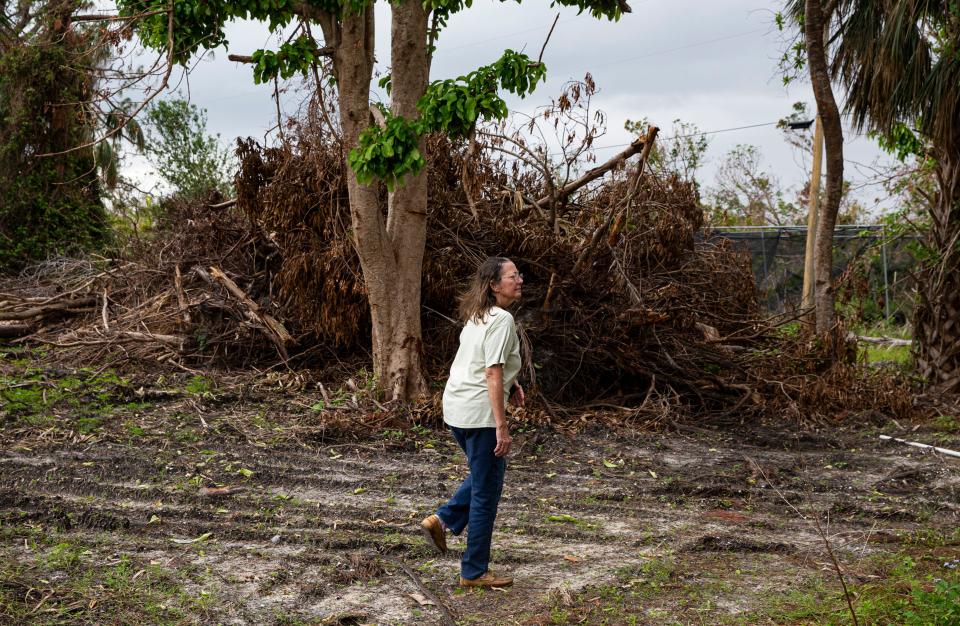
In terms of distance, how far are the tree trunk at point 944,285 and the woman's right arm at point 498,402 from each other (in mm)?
8175

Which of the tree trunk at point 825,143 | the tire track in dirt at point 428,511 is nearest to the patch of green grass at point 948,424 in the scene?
the tire track in dirt at point 428,511

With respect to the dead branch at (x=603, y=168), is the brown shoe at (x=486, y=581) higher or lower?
lower

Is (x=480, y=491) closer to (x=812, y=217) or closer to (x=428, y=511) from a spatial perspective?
(x=428, y=511)

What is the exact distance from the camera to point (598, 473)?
7.78 m

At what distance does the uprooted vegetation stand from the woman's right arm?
4593mm

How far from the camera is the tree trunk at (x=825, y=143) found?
10.8m

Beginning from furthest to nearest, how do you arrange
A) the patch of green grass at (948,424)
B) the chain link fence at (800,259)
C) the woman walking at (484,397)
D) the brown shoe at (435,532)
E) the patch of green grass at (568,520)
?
the chain link fence at (800,259) → the patch of green grass at (948,424) → the patch of green grass at (568,520) → the brown shoe at (435,532) → the woman walking at (484,397)

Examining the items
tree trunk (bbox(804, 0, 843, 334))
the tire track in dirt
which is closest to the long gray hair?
the tire track in dirt

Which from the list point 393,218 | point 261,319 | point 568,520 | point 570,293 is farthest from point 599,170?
point 568,520

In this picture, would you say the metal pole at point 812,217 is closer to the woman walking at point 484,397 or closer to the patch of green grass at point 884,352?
the patch of green grass at point 884,352

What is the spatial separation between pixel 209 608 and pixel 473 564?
1381 millimetres

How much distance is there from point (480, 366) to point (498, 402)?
0.77 feet

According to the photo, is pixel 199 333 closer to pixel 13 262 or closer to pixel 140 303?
pixel 140 303

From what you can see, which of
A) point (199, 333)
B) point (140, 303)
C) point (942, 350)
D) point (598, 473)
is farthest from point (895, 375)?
point (140, 303)
